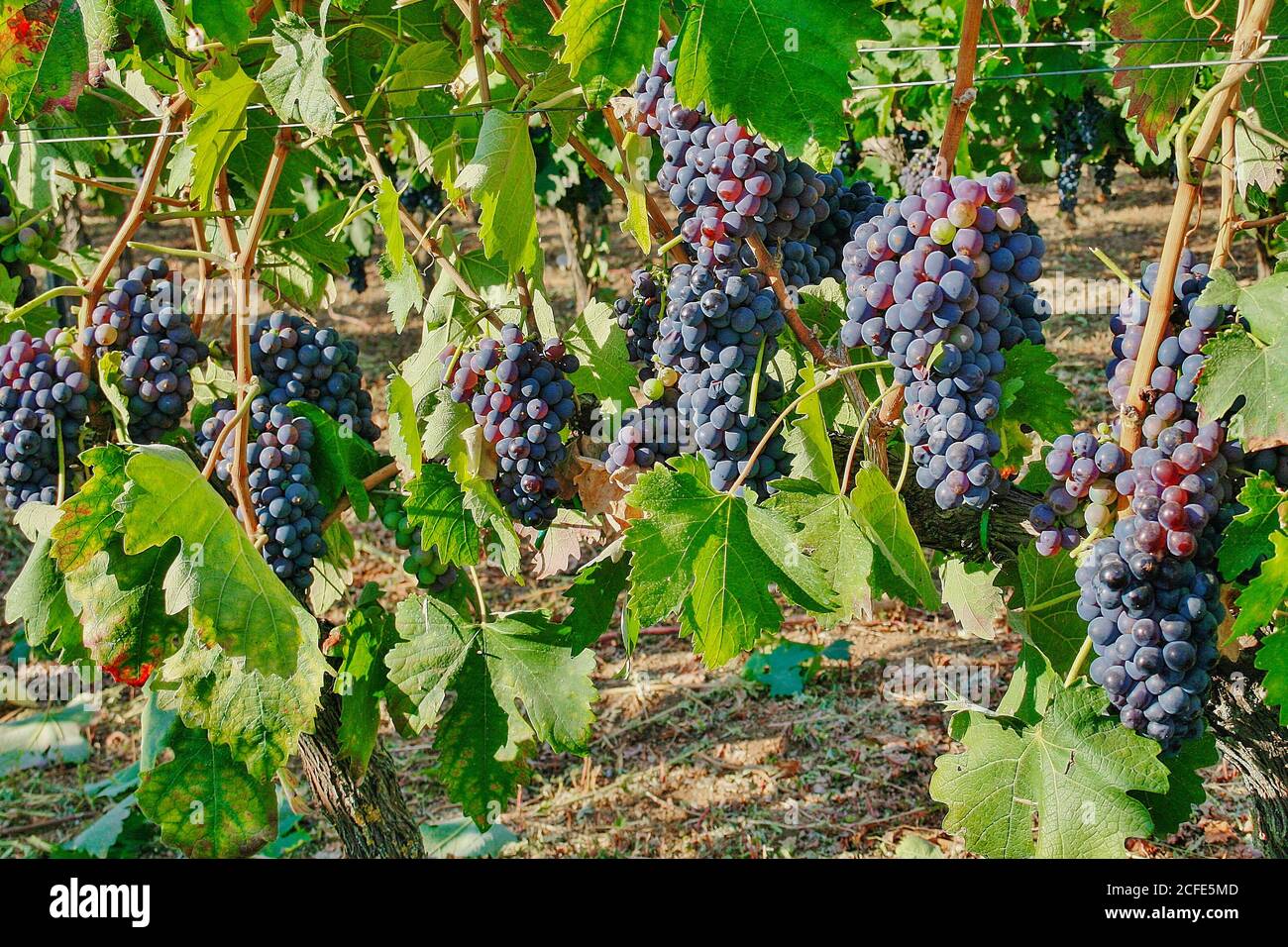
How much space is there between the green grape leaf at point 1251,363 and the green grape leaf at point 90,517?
1.62 metres

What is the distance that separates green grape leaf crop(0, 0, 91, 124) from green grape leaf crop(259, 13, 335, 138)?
0.27 m

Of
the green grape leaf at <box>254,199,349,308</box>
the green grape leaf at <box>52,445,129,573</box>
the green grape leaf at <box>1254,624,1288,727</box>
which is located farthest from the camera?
the green grape leaf at <box>254,199,349,308</box>

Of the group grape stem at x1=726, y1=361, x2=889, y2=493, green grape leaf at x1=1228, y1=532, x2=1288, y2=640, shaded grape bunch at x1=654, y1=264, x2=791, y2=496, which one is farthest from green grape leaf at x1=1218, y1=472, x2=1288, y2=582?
shaded grape bunch at x1=654, y1=264, x2=791, y2=496

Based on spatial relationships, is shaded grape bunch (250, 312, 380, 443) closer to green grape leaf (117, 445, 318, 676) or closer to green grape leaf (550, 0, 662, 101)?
green grape leaf (117, 445, 318, 676)

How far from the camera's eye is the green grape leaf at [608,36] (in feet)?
4.63

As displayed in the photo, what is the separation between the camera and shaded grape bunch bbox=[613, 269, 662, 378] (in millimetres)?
1855

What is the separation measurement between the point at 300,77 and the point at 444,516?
0.74m

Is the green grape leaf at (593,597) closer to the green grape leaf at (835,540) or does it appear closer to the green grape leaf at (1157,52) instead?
the green grape leaf at (835,540)

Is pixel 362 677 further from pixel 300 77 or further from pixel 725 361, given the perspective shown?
pixel 300 77

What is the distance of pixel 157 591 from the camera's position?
77.2 inches

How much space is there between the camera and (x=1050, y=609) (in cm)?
175

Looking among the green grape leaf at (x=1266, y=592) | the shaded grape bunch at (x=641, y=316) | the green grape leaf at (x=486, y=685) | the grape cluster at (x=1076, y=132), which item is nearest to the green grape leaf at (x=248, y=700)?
the green grape leaf at (x=486, y=685)

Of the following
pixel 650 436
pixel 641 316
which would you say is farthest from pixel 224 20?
pixel 650 436

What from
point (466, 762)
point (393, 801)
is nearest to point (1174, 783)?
point (466, 762)
